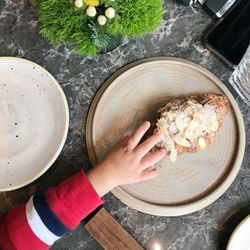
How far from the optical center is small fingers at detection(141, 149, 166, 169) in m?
0.84

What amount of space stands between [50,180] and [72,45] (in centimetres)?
27

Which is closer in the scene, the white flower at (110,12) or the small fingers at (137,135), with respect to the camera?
the white flower at (110,12)

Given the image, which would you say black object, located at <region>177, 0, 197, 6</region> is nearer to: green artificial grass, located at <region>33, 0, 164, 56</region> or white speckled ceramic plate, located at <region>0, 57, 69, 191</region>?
green artificial grass, located at <region>33, 0, 164, 56</region>

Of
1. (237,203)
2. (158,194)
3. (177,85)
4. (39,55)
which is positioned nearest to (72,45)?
(39,55)

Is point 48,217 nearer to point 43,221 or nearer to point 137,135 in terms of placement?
point 43,221

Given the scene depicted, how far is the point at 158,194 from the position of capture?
907 millimetres

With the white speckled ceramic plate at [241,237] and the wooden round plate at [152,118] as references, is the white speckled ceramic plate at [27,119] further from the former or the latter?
the white speckled ceramic plate at [241,237]

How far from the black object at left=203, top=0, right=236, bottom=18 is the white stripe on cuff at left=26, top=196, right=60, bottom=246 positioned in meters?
0.50

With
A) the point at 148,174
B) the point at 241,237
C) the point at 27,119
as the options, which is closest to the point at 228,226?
the point at 241,237

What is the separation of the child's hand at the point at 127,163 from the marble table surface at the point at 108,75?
2.9 inches

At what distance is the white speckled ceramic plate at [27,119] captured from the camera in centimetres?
92

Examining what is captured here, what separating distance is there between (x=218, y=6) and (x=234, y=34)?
6cm

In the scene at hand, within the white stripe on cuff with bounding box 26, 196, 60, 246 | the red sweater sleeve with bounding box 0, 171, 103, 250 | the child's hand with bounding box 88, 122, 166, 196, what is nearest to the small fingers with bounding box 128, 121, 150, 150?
the child's hand with bounding box 88, 122, 166, 196

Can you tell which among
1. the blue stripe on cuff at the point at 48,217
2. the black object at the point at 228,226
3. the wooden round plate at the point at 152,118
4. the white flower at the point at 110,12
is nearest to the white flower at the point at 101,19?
the white flower at the point at 110,12
